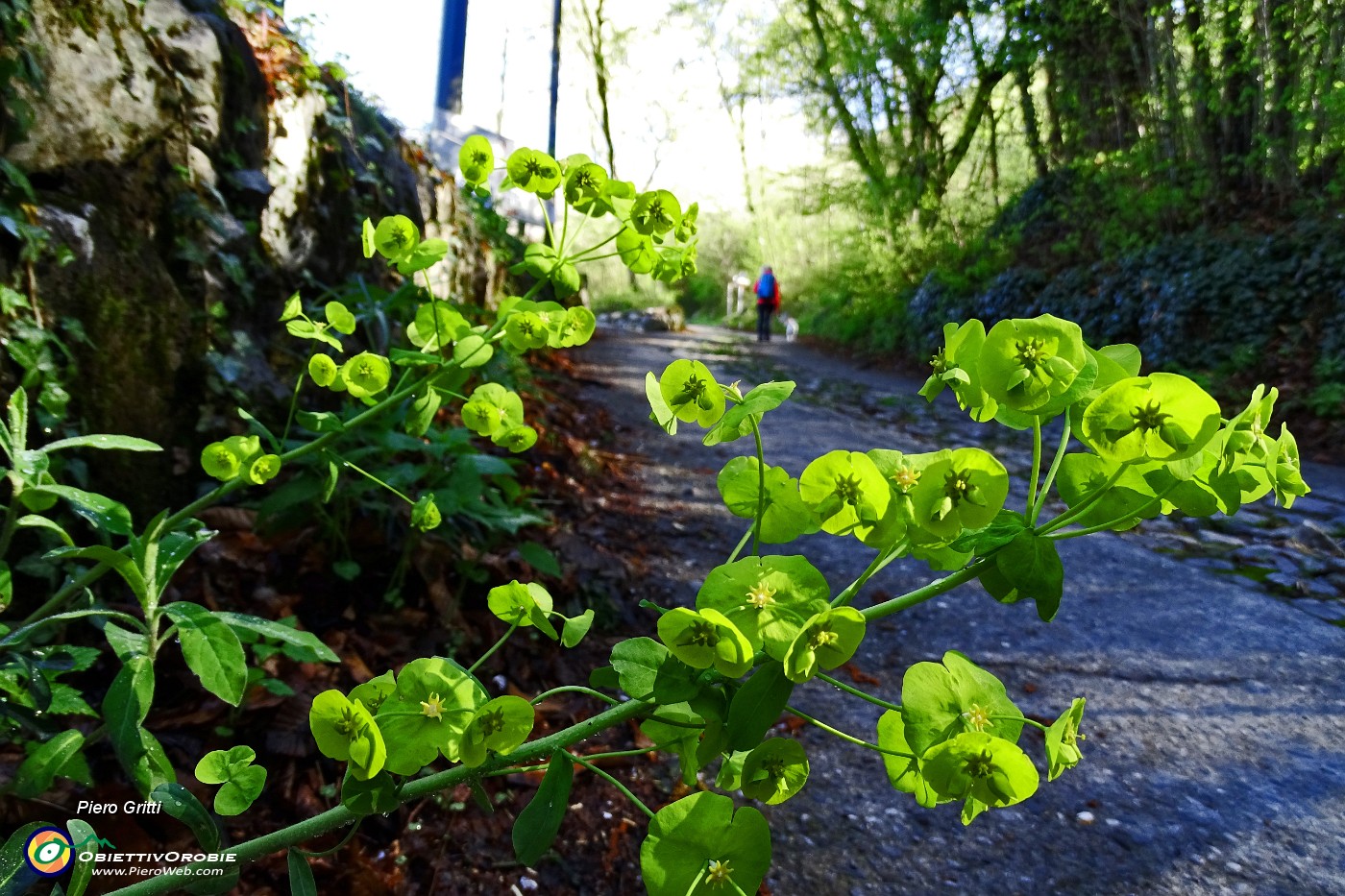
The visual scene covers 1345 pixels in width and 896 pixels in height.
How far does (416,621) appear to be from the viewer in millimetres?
2277

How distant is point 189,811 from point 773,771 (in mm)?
653

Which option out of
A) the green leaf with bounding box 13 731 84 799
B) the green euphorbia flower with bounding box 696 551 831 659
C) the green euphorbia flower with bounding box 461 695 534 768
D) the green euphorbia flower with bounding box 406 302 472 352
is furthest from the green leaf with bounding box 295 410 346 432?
the green euphorbia flower with bounding box 696 551 831 659

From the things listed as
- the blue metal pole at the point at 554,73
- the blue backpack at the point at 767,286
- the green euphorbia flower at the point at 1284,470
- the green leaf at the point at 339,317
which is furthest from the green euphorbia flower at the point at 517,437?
the blue backpack at the point at 767,286

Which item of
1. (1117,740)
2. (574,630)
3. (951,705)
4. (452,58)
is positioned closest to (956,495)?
(951,705)

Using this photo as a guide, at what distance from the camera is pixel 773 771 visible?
67cm

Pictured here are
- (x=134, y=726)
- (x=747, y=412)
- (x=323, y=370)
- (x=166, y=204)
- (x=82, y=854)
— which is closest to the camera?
(x=747, y=412)

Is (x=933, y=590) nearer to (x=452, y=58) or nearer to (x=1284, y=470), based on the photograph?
(x=1284, y=470)

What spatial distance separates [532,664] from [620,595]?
57 centimetres

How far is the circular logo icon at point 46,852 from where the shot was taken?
0.85 meters

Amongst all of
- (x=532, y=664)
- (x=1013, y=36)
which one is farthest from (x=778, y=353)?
(x=532, y=664)

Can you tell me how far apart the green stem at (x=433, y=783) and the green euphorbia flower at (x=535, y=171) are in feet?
2.19

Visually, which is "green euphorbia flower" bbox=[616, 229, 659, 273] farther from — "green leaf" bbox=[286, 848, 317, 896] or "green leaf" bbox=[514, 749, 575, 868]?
"green leaf" bbox=[286, 848, 317, 896]

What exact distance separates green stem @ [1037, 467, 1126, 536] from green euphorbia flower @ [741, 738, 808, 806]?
0.27 metres

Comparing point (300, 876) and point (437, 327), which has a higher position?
point (437, 327)
